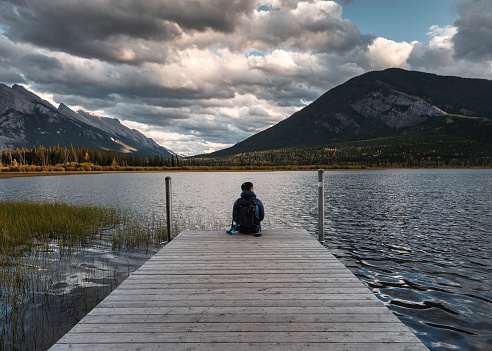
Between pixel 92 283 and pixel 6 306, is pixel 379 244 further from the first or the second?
pixel 6 306

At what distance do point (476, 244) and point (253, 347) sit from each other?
49.7ft

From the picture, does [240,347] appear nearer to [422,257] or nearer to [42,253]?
[422,257]

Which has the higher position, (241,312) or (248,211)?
(248,211)

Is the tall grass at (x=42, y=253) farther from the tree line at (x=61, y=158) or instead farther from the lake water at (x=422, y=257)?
the tree line at (x=61, y=158)

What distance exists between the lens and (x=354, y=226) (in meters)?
18.7

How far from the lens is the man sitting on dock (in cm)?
984

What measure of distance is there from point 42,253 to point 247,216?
851 centimetres

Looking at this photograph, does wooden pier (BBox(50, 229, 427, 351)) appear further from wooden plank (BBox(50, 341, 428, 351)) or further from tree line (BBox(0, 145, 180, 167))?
tree line (BBox(0, 145, 180, 167))

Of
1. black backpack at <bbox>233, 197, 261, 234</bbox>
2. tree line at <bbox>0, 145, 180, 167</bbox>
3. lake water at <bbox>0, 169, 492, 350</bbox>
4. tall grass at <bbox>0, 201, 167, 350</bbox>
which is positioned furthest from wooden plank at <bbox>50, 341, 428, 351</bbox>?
tree line at <bbox>0, 145, 180, 167</bbox>

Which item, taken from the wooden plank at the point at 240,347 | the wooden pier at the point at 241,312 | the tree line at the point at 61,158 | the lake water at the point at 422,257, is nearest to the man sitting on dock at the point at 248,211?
the wooden pier at the point at 241,312

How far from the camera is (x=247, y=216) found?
→ 10266 mm

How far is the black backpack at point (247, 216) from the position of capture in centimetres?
987

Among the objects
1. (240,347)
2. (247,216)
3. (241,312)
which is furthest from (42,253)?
(240,347)

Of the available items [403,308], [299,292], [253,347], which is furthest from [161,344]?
[403,308]
